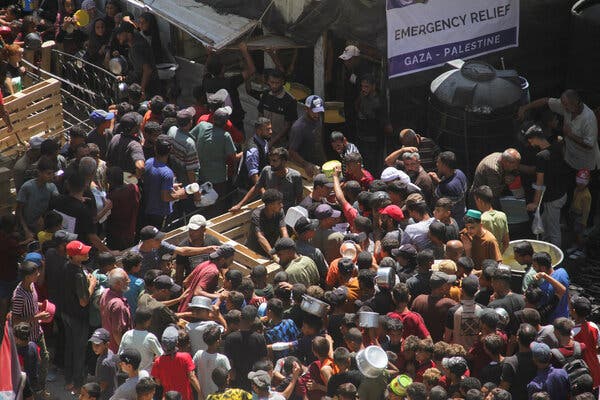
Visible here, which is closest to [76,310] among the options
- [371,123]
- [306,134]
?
[306,134]

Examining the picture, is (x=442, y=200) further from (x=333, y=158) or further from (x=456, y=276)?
(x=333, y=158)

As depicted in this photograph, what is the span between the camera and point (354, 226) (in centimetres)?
1202

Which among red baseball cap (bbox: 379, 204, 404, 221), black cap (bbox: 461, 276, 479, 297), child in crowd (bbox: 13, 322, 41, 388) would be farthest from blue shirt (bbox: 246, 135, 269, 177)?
black cap (bbox: 461, 276, 479, 297)

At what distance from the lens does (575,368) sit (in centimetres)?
996

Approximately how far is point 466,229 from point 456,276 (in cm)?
91

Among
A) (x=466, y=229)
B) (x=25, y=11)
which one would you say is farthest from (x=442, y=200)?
(x=25, y=11)

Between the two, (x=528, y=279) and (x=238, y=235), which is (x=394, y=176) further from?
(x=528, y=279)

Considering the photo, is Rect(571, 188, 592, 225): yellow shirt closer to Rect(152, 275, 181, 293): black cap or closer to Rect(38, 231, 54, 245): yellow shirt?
Rect(152, 275, 181, 293): black cap

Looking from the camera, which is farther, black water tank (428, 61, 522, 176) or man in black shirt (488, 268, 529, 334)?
black water tank (428, 61, 522, 176)

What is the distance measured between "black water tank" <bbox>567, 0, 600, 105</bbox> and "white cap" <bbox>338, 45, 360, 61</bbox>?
348cm

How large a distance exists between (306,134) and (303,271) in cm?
312

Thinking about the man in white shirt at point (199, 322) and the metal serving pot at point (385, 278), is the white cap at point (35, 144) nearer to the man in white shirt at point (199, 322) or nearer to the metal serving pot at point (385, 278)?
the man in white shirt at point (199, 322)

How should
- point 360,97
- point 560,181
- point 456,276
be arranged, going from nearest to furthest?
point 456,276
point 560,181
point 360,97

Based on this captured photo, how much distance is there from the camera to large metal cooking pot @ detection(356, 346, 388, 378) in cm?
962
